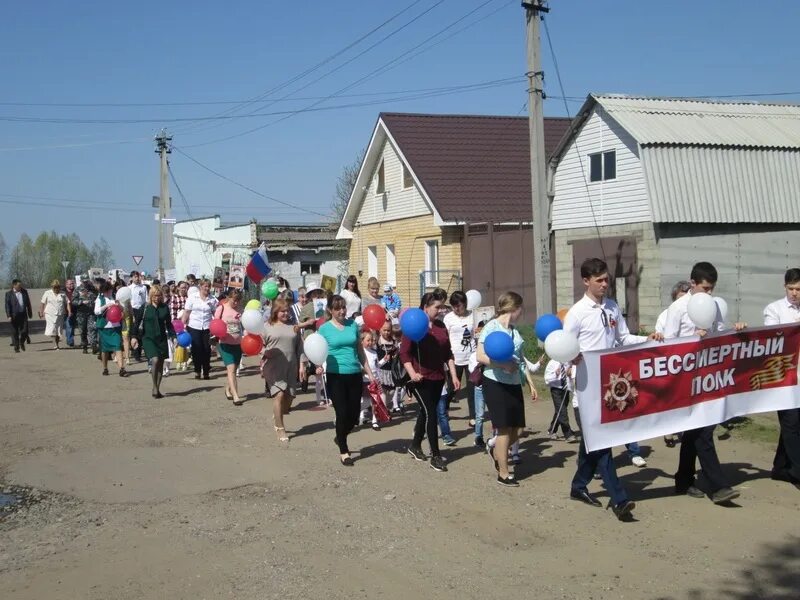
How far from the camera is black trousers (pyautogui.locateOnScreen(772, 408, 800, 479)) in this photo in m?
7.63

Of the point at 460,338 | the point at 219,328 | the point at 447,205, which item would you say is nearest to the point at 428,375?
the point at 460,338

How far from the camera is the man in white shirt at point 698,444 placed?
7.14 metres

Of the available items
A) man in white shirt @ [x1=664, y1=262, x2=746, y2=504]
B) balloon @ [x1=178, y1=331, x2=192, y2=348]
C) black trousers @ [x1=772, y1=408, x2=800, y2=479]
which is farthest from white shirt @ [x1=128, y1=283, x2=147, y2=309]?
black trousers @ [x1=772, y1=408, x2=800, y2=479]

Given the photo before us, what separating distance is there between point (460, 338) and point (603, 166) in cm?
1012

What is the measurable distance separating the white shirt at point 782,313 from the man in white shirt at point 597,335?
1.45m

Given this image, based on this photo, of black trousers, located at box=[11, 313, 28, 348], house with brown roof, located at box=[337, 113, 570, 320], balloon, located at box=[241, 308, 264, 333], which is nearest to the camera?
balloon, located at box=[241, 308, 264, 333]

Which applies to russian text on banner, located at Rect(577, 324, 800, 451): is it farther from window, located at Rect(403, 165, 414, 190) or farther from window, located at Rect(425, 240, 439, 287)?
window, located at Rect(403, 165, 414, 190)

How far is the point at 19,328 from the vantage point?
23.5m

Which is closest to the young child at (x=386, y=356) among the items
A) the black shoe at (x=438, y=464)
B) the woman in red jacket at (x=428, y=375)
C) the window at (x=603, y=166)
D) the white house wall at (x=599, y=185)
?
the woman in red jacket at (x=428, y=375)

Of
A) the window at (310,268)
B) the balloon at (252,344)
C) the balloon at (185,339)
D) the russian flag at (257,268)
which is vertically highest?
the window at (310,268)

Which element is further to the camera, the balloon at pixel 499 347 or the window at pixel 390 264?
the window at pixel 390 264

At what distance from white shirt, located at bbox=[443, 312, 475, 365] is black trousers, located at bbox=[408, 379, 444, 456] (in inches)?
62.7

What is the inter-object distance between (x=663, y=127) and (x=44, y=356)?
15.9m

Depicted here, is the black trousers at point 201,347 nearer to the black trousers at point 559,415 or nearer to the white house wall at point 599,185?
the black trousers at point 559,415
